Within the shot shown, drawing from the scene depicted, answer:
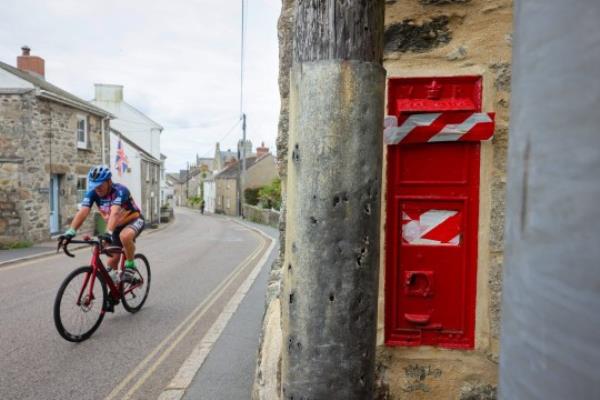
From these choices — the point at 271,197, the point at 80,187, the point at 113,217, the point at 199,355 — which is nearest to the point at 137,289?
the point at 113,217

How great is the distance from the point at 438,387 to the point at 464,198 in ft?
3.52

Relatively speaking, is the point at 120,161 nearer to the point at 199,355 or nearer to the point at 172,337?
the point at 172,337

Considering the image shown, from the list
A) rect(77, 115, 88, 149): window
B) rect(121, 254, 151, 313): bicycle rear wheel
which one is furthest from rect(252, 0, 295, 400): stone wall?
rect(77, 115, 88, 149): window

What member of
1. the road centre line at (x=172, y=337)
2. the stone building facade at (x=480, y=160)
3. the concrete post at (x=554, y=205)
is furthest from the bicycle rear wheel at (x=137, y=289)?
the concrete post at (x=554, y=205)

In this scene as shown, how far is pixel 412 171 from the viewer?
2.54 m

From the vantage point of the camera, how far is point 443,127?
97.9 inches

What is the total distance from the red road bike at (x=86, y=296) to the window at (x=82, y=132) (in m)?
15.5

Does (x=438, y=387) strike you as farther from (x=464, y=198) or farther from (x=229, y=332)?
(x=229, y=332)

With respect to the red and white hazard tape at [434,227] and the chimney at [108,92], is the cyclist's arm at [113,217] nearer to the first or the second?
the red and white hazard tape at [434,227]

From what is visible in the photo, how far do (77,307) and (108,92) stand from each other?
107 feet

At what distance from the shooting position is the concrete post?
1.88ft

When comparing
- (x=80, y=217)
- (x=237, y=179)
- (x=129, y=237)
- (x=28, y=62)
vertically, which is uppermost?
(x=28, y=62)

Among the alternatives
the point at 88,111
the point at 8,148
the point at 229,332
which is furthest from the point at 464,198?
the point at 88,111

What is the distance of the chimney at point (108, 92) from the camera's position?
1337 inches
